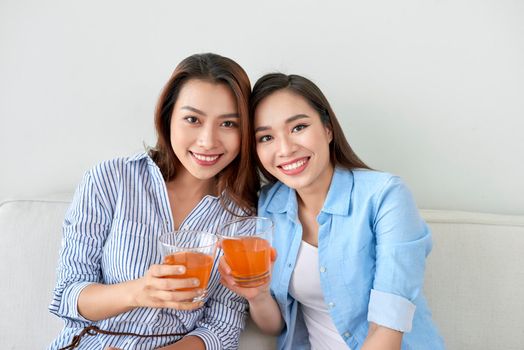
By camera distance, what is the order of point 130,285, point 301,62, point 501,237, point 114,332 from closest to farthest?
point 130,285
point 114,332
point 501,237
point 301,62

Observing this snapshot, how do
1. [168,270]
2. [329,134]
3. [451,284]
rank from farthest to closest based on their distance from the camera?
[451,284], [329,134], [168,270]

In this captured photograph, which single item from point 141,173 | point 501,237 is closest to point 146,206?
point 141,173

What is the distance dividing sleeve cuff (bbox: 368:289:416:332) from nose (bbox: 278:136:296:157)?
55 cm

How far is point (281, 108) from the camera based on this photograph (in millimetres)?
1466

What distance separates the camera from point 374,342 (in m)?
1.31

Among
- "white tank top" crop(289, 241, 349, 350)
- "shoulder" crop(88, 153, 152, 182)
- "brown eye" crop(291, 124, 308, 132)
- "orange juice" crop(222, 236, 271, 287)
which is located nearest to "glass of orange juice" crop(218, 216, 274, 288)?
"orange juice" crop(222, 236, 271, 287)

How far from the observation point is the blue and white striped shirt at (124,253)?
1.43 metres

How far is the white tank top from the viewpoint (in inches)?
59.9

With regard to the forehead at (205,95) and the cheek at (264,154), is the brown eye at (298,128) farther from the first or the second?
the forehead at (205,95)

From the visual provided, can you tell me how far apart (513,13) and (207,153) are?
1469 millimetres

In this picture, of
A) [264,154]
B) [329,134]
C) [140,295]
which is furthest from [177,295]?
[329,134]

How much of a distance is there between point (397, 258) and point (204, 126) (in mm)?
782

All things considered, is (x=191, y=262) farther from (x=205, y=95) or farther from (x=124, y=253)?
(x=205, y=95)

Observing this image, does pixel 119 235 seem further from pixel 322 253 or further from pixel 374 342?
pixel 374 342
